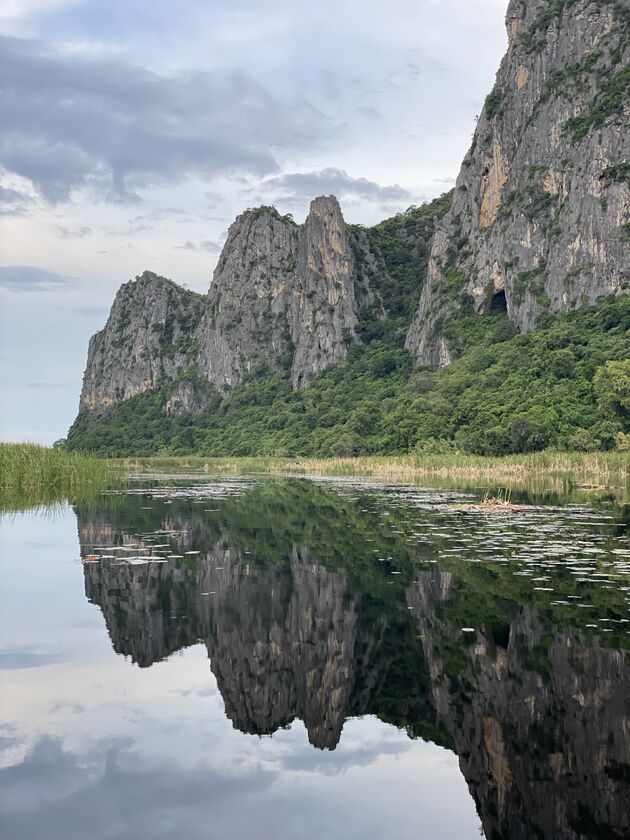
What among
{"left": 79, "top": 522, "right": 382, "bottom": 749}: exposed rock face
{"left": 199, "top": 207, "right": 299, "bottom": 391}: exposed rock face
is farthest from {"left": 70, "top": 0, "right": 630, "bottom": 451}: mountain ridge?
{"left": 79, "top": 522, "right": 382, "bottom": 749}: exposed rock face

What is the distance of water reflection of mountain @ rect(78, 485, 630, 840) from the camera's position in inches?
300

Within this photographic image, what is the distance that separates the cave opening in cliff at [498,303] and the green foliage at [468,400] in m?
1.65

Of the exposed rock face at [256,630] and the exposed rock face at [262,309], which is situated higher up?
the exposed rock face at [262,309]

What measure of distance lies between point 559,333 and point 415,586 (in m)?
90.7

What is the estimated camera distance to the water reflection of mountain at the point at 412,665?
7.61 meters

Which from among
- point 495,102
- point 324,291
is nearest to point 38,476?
point 495,102

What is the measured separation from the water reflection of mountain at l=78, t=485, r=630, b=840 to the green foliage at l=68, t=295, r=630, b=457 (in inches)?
2327

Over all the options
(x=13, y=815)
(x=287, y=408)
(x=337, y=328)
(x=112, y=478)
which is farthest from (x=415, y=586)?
(x=337, y=328)

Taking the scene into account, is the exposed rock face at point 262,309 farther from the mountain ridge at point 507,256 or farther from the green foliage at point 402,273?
the green foliage at point 402,273

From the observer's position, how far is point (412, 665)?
36.4 feet

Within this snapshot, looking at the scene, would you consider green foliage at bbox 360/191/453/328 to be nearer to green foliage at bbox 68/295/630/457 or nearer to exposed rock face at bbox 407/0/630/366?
green foliage at bbox 68/295/630/457

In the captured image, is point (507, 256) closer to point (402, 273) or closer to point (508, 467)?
point (402, 273)

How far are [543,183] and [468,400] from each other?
47.2 metres

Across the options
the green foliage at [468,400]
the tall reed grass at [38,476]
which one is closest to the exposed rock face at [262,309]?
the green foliage at [468,400]
